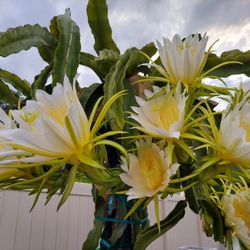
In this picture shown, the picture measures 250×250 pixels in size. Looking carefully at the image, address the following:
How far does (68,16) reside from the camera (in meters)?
0.54

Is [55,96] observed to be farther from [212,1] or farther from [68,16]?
[212,1]

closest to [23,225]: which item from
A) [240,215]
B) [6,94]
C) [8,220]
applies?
[8,220]

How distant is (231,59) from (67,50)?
30 centimetres

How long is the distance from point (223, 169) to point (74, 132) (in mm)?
195

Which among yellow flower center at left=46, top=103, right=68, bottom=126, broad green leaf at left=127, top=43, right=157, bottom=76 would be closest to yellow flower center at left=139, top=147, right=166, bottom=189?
yellow flower center at left=46, top=103, right=68, bottom=126

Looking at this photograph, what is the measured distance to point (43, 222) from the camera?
43.2 inches

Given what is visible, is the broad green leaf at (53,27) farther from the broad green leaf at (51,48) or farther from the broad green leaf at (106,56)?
the broad green leaf at (106,56)

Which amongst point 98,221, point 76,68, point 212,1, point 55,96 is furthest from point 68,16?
point 212,1

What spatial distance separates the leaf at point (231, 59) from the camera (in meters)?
0.52

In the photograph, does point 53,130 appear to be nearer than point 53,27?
Result: Yes

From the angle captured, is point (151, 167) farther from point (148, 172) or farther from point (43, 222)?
point (43, 222)

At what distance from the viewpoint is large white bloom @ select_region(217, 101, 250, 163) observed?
11.9 inches

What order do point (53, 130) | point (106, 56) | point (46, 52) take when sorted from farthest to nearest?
point (46, 52) → point (106, 56) → point (53, 130)

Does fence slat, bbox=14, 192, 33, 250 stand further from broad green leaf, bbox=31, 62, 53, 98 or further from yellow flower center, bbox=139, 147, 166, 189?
yellow flower center, bbox=139, 147, 166, 189
